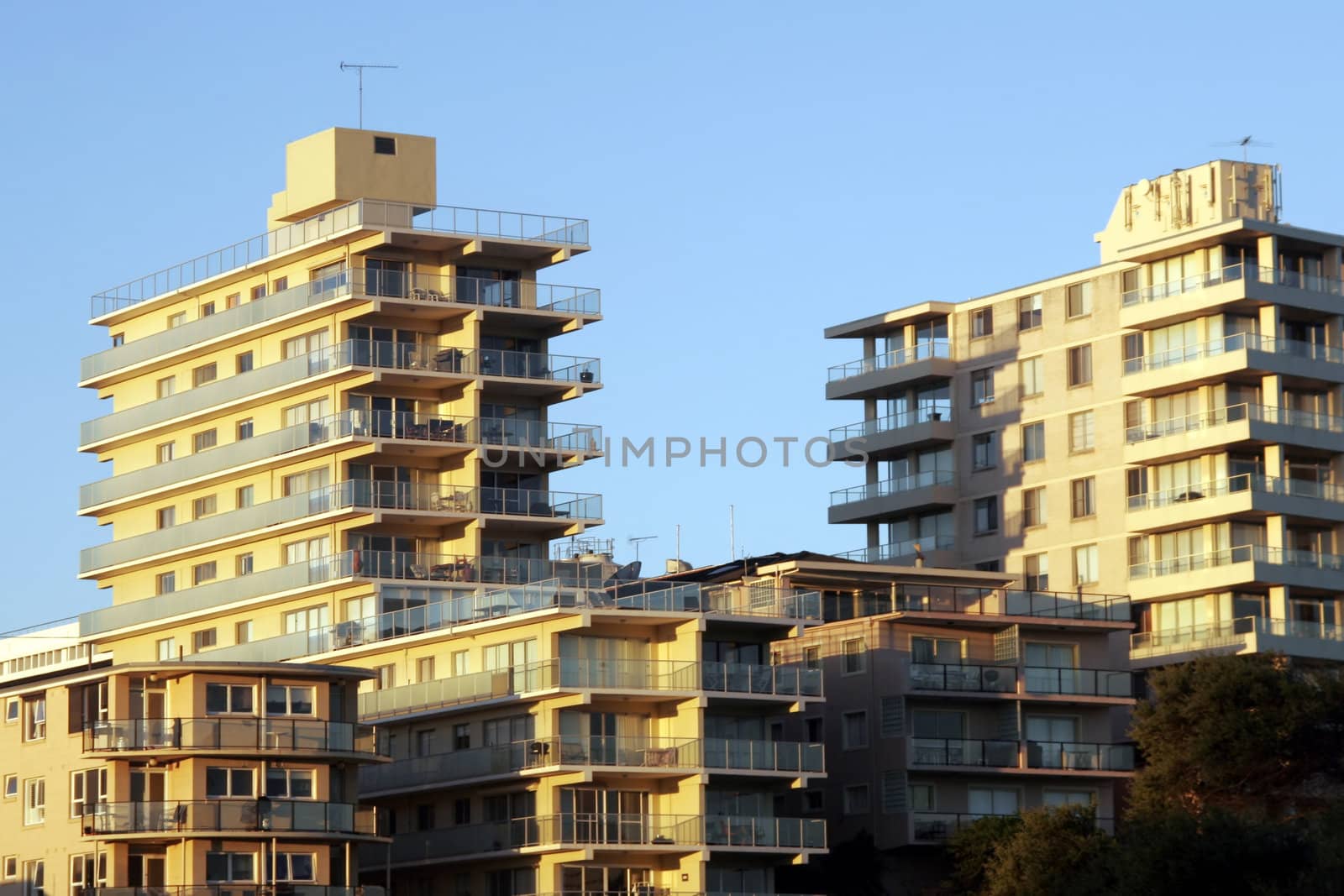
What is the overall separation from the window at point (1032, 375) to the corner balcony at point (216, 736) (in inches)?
1918

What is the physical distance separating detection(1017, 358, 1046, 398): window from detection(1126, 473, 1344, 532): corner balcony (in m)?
9.10

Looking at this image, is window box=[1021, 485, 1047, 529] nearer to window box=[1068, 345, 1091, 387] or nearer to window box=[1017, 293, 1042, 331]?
window box=[1068, 345, 1091, 387]

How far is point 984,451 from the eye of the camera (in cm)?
A: 13300

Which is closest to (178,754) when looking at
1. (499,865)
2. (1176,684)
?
(499,865)

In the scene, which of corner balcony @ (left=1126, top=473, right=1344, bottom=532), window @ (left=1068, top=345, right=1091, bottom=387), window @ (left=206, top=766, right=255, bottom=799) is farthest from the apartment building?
window @ (left=206, top=766, right=255, bottom=799)

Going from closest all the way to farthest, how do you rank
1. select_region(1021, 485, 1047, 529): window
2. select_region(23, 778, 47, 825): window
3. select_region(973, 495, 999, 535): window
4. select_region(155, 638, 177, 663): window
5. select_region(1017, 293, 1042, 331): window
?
select_region(23, 778, 47, 825): window < select_region(155, 638, 177, 663): window < select_region(1021, 485, 1047, 529): window < select_region(1017, 293, 1042, 331): window < select_region(973, 495, 999, 535): window

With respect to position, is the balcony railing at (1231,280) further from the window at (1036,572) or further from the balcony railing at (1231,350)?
the window at (1036,572)

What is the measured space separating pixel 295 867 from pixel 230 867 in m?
2.12

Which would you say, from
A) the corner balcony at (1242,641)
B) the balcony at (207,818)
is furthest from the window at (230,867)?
the corner balcony at (1242,641)

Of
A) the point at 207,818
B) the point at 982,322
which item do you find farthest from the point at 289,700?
the point at 982,322

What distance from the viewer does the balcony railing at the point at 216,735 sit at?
90000 millimetres

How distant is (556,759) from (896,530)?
147 feet

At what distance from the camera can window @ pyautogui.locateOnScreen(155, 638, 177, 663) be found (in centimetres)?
12106

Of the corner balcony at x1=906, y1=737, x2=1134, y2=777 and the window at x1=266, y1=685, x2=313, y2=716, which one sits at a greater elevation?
the window at x1=266, y1=685, x2=313, y2=716
